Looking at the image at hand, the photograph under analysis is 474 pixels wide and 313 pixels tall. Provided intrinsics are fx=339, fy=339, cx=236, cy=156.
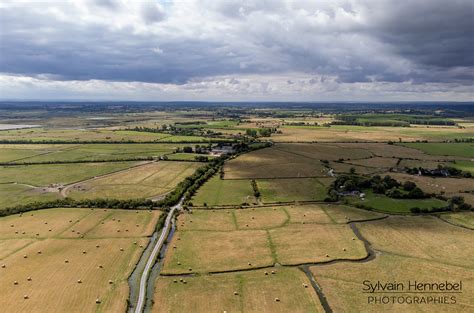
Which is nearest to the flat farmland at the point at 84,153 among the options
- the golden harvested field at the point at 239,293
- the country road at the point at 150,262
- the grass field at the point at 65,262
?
the grass field at the point at 65,262

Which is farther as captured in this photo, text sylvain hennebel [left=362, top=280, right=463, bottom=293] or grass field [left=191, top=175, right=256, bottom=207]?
grass field [left=191, top=175, right=256, bottom=207]

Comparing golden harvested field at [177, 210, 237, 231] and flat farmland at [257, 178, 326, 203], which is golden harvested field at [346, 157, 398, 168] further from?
golden harvested field at [177, 210, 237, 231]

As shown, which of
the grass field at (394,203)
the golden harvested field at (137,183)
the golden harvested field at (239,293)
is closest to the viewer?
the golden harvested field at (239,293)

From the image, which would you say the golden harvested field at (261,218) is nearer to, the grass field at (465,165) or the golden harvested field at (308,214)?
the golden harvested field at (308,214)

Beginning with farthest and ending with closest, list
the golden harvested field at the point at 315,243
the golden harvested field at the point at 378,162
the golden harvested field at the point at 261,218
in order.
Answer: the golden harvested field at the point at 378,162, the golden harvested field at the point at 261,218, the golden harvested field at the point at 315,243

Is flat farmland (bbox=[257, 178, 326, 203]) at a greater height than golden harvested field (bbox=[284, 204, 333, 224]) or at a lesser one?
greater

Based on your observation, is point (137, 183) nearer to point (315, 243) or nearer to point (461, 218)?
point (315, 243)

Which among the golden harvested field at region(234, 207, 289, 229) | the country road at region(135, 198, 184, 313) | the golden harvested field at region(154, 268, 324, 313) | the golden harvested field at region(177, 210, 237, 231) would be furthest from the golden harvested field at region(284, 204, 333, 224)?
the country road at region(135, 198, 184, 313)

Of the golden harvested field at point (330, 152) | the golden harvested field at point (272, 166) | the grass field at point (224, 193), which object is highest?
the golden harvested field at point (330, 152)
